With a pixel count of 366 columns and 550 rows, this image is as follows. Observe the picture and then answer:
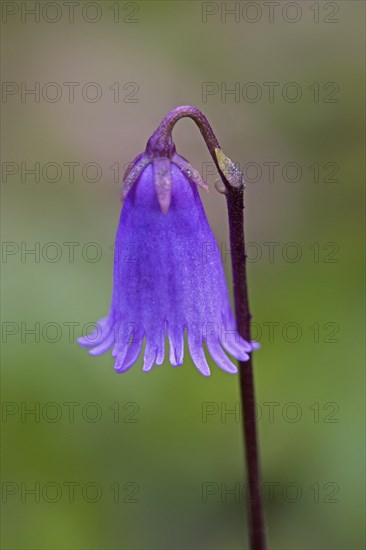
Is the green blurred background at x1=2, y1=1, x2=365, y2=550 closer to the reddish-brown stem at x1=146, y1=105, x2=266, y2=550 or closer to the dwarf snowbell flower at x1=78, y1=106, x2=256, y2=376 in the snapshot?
the reddish-brown stem at x1=146, y1=105, x2=266, y2=550

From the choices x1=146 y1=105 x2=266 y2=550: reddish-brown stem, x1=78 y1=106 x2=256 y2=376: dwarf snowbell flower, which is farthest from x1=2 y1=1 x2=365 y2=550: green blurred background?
x1=78 y1=106 x2=256 y2=376: dwarf snowbell flower

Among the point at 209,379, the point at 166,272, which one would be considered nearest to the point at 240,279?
the point at 166,272

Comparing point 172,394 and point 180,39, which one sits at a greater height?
point 180,39

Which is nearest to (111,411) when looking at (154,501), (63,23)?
(154,501)

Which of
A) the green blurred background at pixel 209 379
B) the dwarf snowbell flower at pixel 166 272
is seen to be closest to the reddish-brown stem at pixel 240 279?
the dwarf snowbell flower at pixel 166 272

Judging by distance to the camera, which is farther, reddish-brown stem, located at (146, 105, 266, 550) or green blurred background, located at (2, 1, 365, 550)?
green blurred background, located at (2, 1, 365, 550)

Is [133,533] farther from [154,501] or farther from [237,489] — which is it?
[237,489]

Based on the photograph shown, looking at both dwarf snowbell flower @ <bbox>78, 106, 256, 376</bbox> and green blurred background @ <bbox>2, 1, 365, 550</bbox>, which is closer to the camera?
dwarf snowbell flower @ <bbox>78, 106, 256, 376</bbox>
